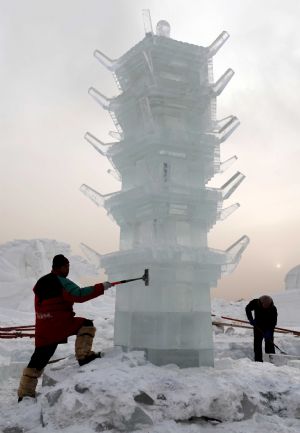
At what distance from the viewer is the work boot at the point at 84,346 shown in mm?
5598

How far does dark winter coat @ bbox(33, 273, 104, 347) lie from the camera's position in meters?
5.58

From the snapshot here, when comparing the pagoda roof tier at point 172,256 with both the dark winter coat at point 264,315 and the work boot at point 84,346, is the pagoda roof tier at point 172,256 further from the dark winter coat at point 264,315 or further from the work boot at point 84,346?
the dark winter coat at point 264,315

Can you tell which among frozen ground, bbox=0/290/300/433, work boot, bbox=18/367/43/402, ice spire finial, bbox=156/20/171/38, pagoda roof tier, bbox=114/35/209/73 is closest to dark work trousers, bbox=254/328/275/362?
frozen ground, bbox=0/290/300/433

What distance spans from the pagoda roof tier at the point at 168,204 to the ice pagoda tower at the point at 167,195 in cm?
2

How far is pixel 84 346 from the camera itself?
5613 mm

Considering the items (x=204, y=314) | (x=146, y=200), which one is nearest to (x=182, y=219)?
(x=146, y=200)

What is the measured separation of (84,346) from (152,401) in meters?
1.53

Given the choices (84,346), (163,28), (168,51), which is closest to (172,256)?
(84,346)

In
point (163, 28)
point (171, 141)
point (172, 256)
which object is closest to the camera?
point (172, 256)

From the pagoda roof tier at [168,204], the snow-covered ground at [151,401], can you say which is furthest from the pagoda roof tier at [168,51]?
the snow-covered ground at [151,401]

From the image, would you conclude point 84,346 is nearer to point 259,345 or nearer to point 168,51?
point 259,345

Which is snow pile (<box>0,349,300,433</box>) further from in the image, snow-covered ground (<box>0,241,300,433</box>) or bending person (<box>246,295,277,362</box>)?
bending person (<box>246,295,277,362</box>)

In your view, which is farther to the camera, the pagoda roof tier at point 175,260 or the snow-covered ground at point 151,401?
the pagoda roof tier at point 175,260

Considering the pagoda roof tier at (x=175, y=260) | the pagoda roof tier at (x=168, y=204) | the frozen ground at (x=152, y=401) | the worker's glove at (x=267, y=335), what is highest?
the pagoda roof tier at (x=168, y=204)
